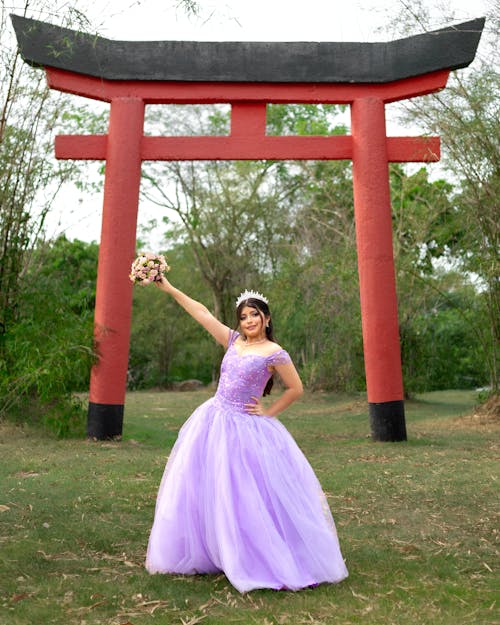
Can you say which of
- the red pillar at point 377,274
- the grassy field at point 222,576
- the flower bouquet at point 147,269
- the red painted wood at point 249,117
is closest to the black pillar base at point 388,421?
the red pillar at point 377,274

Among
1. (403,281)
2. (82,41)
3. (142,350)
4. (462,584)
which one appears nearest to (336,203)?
(403,281)

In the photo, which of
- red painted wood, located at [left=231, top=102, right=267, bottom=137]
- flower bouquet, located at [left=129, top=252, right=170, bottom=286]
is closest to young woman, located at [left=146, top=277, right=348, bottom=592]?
flower bouquet, located at [left=129, top=252, right=170, bottom=286]

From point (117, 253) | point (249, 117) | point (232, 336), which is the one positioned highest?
point (249, 117)

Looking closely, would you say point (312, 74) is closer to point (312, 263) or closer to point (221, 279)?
point (312, 263)

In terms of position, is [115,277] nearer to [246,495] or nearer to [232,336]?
[232,336]

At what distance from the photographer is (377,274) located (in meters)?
6.79

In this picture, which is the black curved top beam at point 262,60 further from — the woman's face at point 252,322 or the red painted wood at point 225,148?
the woman's face at point 252,322

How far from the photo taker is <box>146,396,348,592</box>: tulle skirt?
3.04m

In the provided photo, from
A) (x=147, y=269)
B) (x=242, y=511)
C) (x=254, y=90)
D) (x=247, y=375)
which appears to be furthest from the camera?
(x=254, y=90)

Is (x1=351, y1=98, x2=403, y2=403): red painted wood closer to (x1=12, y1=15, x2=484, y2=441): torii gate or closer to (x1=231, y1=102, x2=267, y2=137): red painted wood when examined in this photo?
(x1=12, y1=15, x2=484, y2=441): torii gate

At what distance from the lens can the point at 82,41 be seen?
6691 mm

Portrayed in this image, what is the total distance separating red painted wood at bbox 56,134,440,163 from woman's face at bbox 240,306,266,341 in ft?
12.0

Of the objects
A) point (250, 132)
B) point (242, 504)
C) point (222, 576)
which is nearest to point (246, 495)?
point (242, 504)

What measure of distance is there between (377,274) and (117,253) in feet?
7.63
